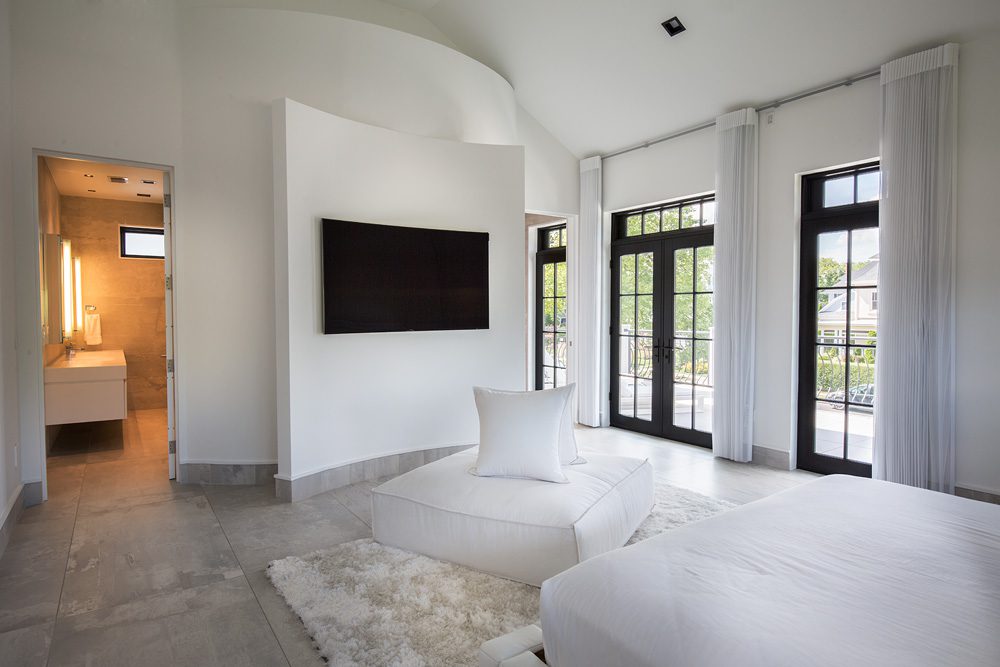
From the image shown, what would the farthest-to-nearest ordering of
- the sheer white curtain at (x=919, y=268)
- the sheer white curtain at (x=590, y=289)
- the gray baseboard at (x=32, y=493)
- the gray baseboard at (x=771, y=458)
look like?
the sheer white curtain at (x=590, y=289), the gray baseboard at (x=771, y=458), the gray baseboard at (x=32, y=493), the sheer white curtain at (x=919, y=268)

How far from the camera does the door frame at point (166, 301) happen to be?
4.07m

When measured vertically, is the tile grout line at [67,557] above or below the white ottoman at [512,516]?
below

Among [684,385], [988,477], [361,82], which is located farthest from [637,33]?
[988,477]

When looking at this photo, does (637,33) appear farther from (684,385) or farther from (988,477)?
(988,477)

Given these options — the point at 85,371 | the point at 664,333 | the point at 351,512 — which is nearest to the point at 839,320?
the point at 664,333

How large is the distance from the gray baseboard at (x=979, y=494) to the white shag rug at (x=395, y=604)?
7.61 ft

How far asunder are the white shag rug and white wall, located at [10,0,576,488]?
190cm

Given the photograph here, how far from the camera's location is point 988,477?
12.4 feet

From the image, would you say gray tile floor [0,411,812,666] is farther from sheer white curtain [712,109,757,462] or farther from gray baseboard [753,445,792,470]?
sheer white curtain [712,109,757,462]

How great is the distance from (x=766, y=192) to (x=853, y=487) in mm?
3077

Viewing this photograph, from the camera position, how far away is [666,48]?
4.82 m

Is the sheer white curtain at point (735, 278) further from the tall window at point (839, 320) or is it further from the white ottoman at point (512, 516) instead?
the white ottoman at point (512, 516)

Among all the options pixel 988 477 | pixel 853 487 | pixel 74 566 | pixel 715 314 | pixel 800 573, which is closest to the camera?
pixel 800 573

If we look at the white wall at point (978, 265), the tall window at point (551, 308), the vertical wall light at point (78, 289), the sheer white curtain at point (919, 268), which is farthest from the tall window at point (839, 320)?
the vertical wall light at point (78, 289)
